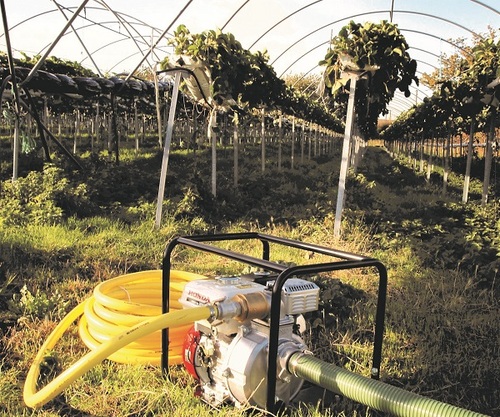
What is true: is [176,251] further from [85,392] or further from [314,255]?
[85,392]

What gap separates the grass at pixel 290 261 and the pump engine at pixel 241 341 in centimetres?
11

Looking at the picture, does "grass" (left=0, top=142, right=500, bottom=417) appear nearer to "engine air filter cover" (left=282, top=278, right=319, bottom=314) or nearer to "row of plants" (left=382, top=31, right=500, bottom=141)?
"engine air filter cover" (left=282, top=278, right=319, bottom=314)

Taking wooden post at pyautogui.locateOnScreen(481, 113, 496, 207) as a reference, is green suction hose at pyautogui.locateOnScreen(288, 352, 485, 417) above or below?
below

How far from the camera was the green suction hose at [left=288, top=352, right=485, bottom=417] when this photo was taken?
182cm

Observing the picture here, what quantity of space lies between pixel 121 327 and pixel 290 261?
7.71 feet

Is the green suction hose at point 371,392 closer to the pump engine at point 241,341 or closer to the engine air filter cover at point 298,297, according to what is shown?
the pump engine at point 241,341

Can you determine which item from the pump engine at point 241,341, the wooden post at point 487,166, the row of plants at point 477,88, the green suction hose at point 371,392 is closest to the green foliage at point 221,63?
the row of plants at point 477,88

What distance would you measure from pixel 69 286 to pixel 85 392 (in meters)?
1.48

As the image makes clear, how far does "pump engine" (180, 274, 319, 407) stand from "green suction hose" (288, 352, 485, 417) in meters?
0.11

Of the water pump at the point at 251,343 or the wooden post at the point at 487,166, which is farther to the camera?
the wooden post at the point at 487,166

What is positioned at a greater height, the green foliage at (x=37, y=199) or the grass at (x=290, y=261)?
the green foliage at (x=37, y=199)

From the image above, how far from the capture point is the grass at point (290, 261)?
2650 millimetres

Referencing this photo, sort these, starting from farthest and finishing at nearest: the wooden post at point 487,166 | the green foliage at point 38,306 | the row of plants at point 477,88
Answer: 1. the wooden post at point 487,166
2. the row of plants at point 477,88
3. the green foliage at point 38,306

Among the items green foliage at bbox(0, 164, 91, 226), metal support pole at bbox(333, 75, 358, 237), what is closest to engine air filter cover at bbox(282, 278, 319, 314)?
metal support pole at bbox(333, 75, 358, 237)
